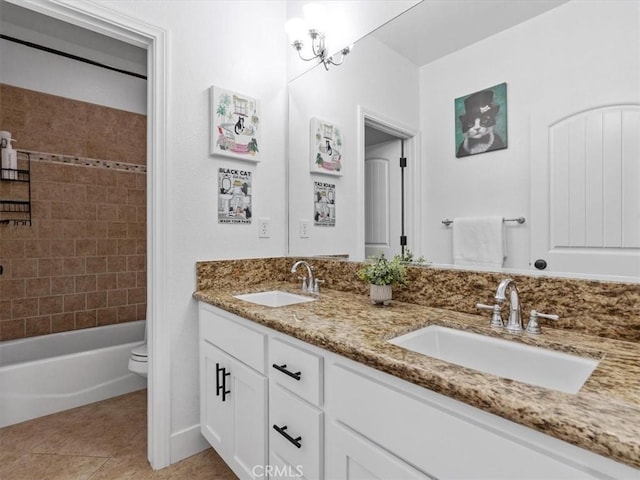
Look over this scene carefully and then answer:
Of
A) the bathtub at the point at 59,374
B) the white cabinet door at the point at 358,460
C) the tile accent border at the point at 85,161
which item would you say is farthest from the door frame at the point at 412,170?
the tile accent border at the point at 85,161

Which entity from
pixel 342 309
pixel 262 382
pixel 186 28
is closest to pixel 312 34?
pixel 186 28

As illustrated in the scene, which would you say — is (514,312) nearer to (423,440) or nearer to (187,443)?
(423,440)

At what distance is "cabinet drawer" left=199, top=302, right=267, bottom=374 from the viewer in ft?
4.26

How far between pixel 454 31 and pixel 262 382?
4.95 feet

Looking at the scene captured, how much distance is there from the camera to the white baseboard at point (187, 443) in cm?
172

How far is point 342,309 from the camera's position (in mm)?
1369

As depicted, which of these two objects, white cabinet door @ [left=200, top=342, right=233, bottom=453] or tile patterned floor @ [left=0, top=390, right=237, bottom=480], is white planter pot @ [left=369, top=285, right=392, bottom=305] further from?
tile patterned floor @ [left=0, top=390, right=237, bottom=480]

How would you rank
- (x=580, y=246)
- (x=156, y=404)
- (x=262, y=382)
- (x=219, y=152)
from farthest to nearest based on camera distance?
(x=219, y=152) < (x=156, y=404) < (x=262, y=382) < (x=580, y=246)

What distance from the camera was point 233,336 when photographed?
1.45m

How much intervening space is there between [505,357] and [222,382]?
1126 mm

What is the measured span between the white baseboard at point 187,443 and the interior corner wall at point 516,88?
1469 millimetres

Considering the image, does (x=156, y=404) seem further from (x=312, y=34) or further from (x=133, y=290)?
(x=312, y=34)

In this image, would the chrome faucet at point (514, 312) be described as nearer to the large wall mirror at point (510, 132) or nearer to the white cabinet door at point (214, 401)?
the large wall mirror at point (510, 132)

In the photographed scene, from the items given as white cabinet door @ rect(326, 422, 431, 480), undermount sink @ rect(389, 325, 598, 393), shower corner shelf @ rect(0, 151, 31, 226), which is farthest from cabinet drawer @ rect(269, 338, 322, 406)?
shower corner shelf @ rect(0, 151, 31, 226)
